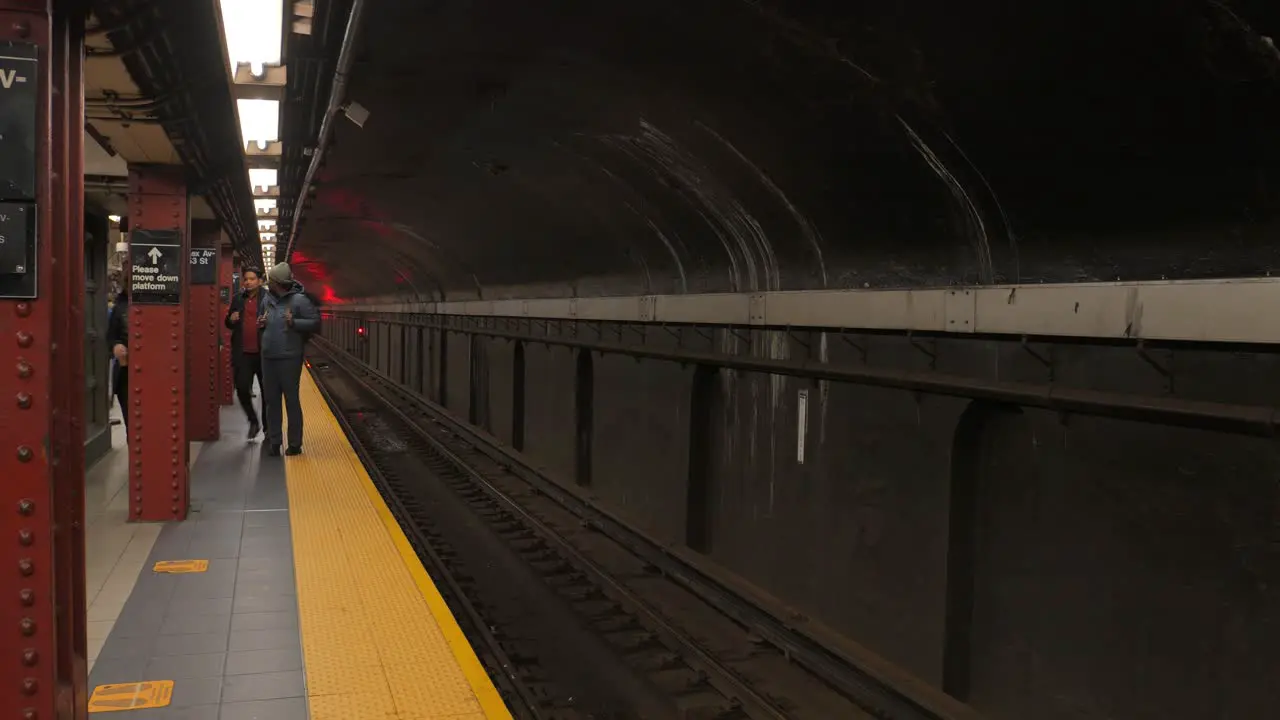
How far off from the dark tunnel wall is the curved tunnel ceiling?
539mm

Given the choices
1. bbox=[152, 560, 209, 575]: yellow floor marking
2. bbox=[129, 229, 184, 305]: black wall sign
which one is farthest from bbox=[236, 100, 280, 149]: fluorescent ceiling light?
bbox=[152, 560, 209, 575]: yellow floor marking

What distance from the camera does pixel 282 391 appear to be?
31.6 ft

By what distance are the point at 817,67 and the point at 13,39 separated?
3.26 meters

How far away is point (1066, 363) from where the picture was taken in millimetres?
3922

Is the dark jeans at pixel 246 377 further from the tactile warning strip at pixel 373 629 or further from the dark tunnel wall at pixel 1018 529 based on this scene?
the dark tunnel wall at pixel 1018 529

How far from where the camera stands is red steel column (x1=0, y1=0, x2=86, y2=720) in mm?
2443

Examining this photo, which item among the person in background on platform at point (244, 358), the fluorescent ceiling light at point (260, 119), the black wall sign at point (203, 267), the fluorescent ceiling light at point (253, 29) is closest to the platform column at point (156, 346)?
the fluorescent ceiling light at point (253, 29)

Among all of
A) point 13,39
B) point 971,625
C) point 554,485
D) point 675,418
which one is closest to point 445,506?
point 554,485

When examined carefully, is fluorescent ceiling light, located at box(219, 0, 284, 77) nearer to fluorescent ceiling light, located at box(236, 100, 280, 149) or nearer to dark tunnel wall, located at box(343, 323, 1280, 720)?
fluorescent ceiling light, located at box(236, 100, 280, 149)

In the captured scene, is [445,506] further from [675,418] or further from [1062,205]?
[1062,205]

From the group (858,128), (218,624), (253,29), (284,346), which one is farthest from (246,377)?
(858,128)

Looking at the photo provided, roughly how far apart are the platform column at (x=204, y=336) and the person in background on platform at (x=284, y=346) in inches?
60.1

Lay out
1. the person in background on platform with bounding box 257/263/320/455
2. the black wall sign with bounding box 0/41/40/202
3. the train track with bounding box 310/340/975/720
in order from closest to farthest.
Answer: the black wall sign with bounding box 0/41/40/202 → the train track with bounding box 310/340/975/720 → the person in background on platform with bounding box 257/263/320/455

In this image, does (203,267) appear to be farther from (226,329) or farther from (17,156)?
(17,156)
